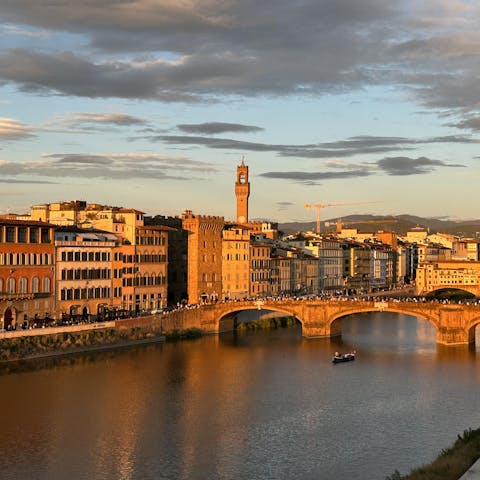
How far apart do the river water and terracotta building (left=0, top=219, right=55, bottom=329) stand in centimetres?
793

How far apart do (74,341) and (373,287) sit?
305 ft

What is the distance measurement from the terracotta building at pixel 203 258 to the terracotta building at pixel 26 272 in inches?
963

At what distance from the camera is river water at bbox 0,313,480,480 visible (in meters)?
45.0

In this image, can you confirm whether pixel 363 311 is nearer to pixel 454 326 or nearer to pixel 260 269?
pixel 454 326

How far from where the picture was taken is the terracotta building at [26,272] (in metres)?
77.2

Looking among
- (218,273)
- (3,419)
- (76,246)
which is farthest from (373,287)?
(3,419)

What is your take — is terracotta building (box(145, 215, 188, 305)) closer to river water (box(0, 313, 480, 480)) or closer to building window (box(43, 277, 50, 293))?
river water (box(0, 313, 480, 480))

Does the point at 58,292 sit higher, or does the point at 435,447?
the point at 58,292

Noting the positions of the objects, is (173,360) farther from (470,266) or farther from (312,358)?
(470,266)

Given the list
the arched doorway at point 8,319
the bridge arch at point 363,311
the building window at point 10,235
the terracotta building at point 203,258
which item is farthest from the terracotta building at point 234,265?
the building window at point 10,235

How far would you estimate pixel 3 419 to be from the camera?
53.0 meters

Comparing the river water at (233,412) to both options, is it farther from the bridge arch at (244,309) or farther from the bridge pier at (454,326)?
the bridge arch at (244,309)

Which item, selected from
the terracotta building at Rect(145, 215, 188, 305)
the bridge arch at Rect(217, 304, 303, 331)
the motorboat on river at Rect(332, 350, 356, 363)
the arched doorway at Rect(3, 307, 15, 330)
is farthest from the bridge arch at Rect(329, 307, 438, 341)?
the arched doorway at Rect(3, 307, 15, 330)

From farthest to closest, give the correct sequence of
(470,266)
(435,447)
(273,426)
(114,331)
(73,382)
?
(470,266)
(114,331)
(73,382)
(273,426)
(435,447)
